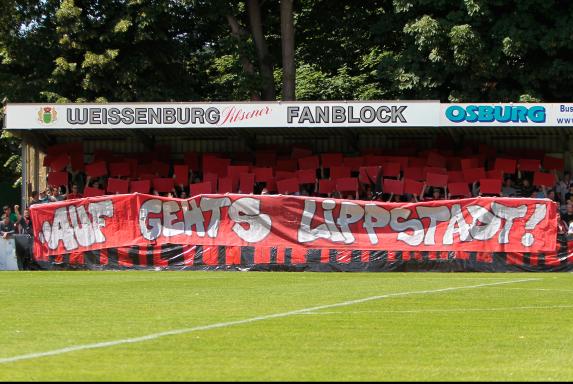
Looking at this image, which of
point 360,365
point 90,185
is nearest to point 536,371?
point 360,365

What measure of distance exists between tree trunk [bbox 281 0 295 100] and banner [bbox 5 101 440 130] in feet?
27.8

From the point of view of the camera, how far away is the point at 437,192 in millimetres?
33562

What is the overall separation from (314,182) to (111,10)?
1168 cm

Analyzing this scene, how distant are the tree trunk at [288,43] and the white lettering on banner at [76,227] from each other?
14.7m

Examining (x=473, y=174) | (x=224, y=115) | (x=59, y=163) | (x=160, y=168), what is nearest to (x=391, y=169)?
(x=473, y=174)

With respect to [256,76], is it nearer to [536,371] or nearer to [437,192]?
[437,192]

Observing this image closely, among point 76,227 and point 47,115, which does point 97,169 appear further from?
point 76,227

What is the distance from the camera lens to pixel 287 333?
455 inches

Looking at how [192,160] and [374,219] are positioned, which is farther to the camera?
[192,160]

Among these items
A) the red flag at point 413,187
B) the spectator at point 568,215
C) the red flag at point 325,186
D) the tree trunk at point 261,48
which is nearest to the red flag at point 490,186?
the red flag at point 413,187

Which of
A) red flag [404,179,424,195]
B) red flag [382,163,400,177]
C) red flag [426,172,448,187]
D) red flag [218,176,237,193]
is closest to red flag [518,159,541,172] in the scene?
red flag [426,172,448,187]

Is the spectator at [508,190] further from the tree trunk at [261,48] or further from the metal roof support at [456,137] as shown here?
the tree trunk at [261,48]

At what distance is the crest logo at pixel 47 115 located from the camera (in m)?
35.2

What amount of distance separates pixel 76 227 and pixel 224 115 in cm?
690
